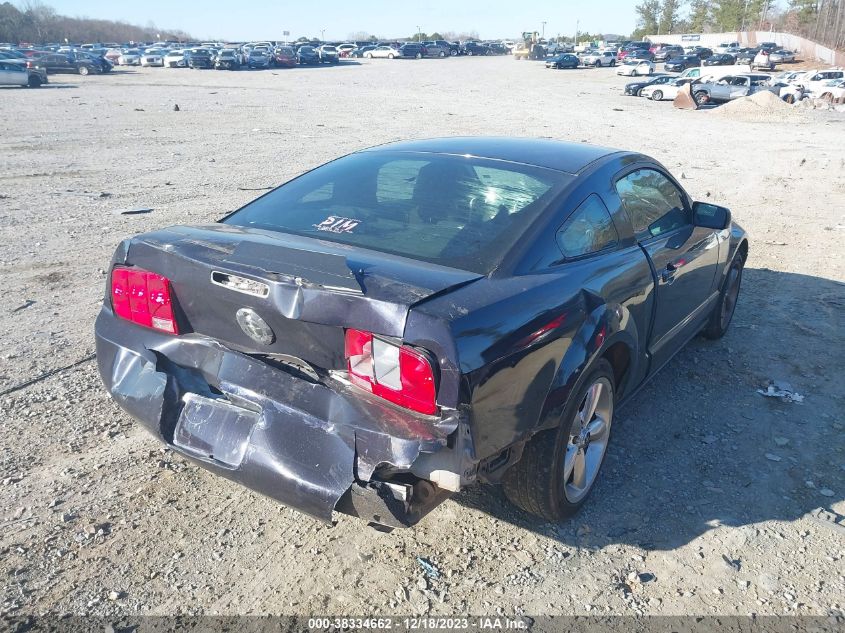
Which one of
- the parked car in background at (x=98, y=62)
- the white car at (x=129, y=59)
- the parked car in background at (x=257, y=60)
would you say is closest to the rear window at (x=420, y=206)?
the parked car in background at (x=98, y=62)

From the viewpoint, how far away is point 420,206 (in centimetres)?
346

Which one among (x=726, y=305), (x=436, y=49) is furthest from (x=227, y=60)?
(x=726, y=305)

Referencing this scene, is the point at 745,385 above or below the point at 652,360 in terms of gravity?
below

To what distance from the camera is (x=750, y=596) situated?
2.88 metres

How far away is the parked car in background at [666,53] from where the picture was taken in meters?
63.7

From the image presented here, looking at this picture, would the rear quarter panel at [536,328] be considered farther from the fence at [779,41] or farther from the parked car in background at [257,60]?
the fence at [779,41]

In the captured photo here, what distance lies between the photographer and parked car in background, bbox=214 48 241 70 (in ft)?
165

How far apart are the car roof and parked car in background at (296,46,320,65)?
58157 millimetres

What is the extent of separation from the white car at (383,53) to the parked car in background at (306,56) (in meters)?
14.3

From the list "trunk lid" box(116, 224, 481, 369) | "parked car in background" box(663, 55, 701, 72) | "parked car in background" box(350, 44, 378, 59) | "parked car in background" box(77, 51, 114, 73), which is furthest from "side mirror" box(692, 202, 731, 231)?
"parked car in background" box(350, 44, 378, 59)

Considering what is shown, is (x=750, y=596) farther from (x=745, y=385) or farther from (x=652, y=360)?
(x=745, y=385)

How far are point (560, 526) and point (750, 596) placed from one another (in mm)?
812

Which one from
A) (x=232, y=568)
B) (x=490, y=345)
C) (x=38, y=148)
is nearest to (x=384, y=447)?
(x=490, y=345)

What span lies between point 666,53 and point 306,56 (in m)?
32.6
